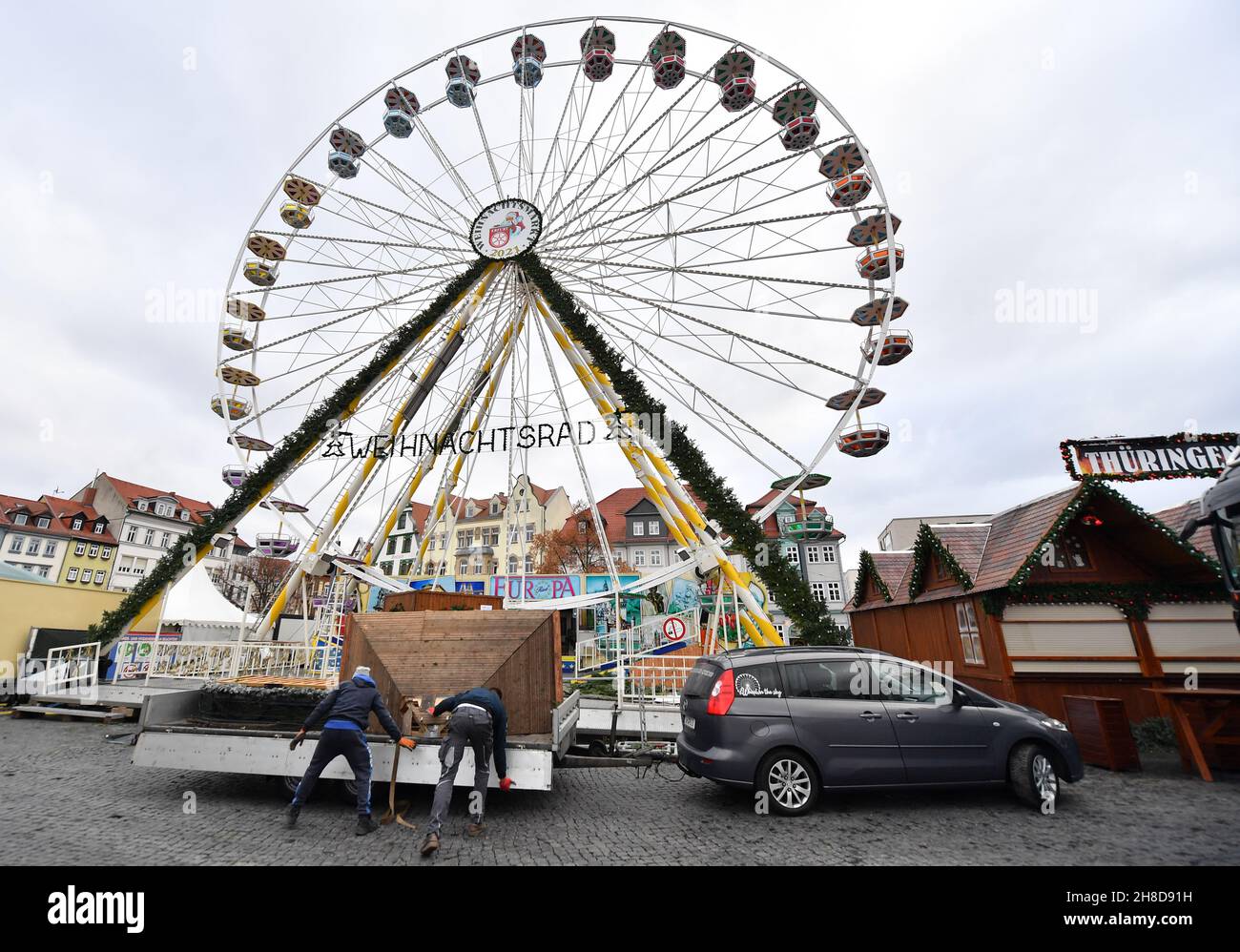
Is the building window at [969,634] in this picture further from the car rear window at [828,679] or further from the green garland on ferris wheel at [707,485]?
the car rear window at [828,679]

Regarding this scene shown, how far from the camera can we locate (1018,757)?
6.11 m

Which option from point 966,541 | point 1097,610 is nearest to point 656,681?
point 966,541

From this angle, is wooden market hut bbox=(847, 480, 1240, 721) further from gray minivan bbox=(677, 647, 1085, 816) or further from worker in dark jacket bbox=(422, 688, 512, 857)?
worker in dark jacket bbox=(422, 688, 512, 857)

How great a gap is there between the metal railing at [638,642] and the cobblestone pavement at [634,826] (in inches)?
138

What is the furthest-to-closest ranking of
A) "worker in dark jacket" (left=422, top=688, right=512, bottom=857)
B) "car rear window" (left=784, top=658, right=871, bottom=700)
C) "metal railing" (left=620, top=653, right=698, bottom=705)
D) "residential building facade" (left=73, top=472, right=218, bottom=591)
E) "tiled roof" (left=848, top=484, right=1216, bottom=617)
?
"residential building facade" (left=73, top=472, right=218, bottom=591)
"tiled roof" (left=848, top=484, right=1216, bottom=617)
"metal railing" (left=620, top=653, right=698, bottom=705)
"car rear window" (left=784, top=658, right=871, bottom=700)
"worker in dark jacket" (left=422, top=688, right=512, bottom=857)

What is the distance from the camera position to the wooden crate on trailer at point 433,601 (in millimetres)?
12734

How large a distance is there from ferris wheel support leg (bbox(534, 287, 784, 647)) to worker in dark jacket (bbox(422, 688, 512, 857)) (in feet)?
20.9

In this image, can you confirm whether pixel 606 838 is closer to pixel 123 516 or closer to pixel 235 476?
pixel 235 476

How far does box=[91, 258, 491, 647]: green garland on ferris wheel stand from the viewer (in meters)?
14.0

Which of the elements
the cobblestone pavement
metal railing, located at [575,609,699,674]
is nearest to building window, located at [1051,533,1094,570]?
Result: the cobblestone pavement

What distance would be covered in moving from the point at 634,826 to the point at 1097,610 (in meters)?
9.70

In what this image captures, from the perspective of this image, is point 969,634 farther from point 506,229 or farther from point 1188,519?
point 506,229

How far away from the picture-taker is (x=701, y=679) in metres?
6.56
